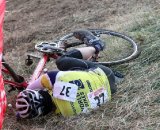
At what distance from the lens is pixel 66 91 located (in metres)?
4.14

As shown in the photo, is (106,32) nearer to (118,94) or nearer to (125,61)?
(125,61)

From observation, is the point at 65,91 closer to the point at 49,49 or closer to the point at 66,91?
the point at 66,91

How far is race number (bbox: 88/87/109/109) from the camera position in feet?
13.8

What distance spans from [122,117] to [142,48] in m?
1.67

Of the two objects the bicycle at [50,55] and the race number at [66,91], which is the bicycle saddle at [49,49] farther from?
the race number at [66,91]

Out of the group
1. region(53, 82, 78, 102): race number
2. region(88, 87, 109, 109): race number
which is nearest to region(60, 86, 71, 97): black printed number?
region(53, 82, 78, 102): race number

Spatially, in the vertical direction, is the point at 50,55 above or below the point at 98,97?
above

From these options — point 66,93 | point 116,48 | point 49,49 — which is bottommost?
point 116,48

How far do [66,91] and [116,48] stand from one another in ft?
6.43

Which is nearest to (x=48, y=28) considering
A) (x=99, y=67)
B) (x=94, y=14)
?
(x=94, y=14)

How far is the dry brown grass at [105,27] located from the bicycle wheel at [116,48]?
3.9 inches

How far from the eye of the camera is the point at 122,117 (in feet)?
13.5

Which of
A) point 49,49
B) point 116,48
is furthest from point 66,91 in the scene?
point 116,48

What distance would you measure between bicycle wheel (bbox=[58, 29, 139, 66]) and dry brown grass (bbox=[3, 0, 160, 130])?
0.33ft
